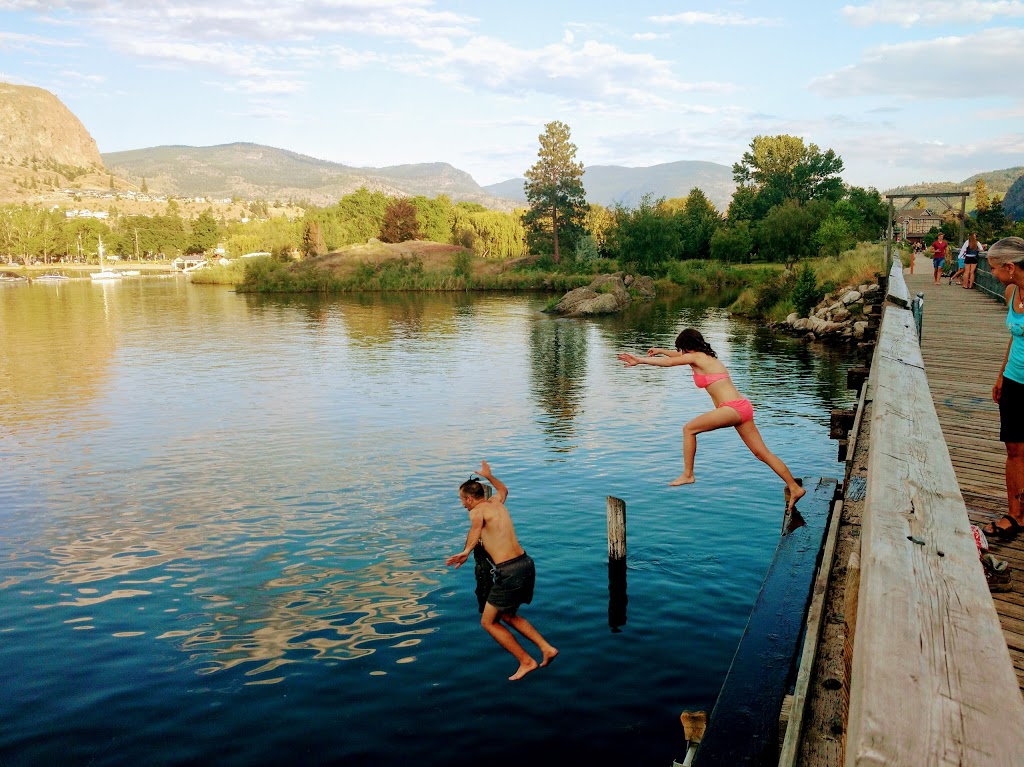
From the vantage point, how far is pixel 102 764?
8.72 m

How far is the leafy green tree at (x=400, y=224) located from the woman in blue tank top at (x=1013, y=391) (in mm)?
122643

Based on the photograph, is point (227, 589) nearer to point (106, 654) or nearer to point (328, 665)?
point (106, 654)

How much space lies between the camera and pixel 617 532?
12742 millimetres

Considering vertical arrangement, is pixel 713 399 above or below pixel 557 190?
below

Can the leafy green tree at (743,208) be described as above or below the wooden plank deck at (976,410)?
above

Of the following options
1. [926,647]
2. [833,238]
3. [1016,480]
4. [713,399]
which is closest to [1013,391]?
[1016,480]

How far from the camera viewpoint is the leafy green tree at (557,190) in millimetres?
101625

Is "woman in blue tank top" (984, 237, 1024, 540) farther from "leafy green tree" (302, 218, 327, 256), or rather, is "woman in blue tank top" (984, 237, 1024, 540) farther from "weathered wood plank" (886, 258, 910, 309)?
"leafy green tree" (302, 218, 327, 256)

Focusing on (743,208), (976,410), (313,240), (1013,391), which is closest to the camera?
(1013,391)

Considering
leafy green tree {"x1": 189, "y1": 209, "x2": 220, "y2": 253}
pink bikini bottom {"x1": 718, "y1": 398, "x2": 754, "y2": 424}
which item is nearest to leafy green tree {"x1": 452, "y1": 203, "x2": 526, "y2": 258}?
leafy green tree {"x1": 189, "y1": 209, "x2": 220, "y2": 253}

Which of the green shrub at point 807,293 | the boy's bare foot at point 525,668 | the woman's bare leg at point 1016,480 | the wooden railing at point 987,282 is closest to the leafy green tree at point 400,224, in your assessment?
the green shrub at point 807,293

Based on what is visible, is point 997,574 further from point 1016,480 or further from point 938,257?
point 938,257

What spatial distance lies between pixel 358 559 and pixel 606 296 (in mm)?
50398

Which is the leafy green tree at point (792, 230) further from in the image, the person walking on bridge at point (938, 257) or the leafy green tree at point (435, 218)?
the leafy green tree at point (435, 218)
